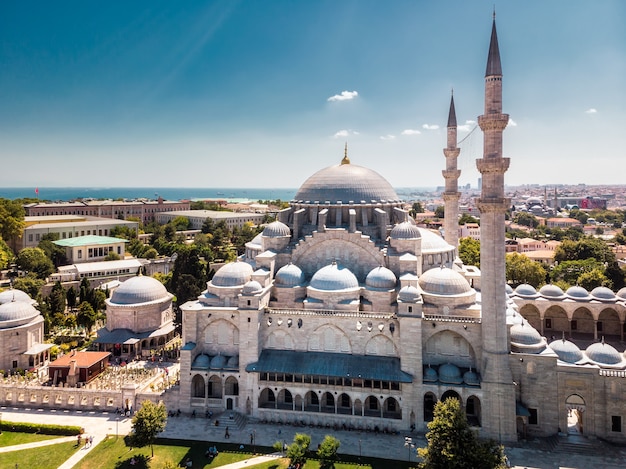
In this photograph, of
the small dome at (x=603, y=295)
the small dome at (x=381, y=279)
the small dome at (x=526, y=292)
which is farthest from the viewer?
the small dome at (x=526, y=292)

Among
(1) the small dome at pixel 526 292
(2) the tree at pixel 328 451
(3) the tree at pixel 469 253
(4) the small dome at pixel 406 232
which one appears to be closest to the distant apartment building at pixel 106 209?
(3) the tree at pixel 469 253

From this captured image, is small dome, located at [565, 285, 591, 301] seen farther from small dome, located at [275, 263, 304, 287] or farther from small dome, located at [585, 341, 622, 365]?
small dome, located at [275, 263, 304, 287]

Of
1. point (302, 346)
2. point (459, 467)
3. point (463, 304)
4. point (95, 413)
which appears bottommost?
point (95, 413)

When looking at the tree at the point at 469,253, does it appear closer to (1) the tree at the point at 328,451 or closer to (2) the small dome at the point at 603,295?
(2) the small dome at the point at 603,295

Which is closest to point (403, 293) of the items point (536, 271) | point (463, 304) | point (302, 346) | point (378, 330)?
point (378, 330)

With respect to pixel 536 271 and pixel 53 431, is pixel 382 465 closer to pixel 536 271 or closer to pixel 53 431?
pixel 53 431

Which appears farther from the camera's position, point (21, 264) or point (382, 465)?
point (21, 264)
